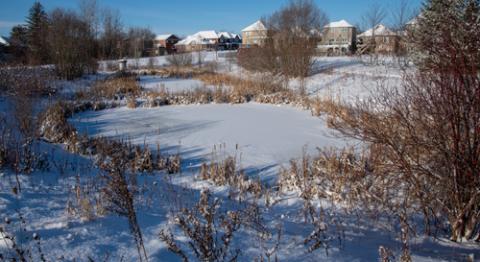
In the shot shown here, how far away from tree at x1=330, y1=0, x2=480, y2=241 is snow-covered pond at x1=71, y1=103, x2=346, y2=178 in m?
2.31

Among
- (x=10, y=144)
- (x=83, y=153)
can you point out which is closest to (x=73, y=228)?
(x=10, y=144)

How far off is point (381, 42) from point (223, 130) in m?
20.6

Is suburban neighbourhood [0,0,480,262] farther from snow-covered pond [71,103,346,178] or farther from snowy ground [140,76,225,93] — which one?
snowy ground [140,76,225,93]

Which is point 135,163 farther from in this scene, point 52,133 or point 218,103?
point 218,103

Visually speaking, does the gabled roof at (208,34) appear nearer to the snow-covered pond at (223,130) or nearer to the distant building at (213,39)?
the distant building at (213,39)

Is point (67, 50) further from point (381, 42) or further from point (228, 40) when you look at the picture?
point (228, 40)

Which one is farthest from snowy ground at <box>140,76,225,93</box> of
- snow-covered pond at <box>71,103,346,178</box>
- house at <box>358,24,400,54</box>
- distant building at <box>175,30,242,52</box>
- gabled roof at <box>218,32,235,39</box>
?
gabled roof at <box>218,32,235,39</box>

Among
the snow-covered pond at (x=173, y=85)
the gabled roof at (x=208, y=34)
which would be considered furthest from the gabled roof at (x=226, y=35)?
the snow-covered pond at (x=173, y=85)

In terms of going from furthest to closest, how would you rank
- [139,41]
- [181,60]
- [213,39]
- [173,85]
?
[213,39] < [139,41] < [181,60] < [173,85]

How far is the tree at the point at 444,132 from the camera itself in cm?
279

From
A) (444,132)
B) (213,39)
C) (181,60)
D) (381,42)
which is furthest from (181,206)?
(213,39)

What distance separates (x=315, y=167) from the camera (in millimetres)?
4996

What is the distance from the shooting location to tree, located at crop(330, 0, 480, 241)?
9.14 feet

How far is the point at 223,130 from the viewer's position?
8.08 meters
